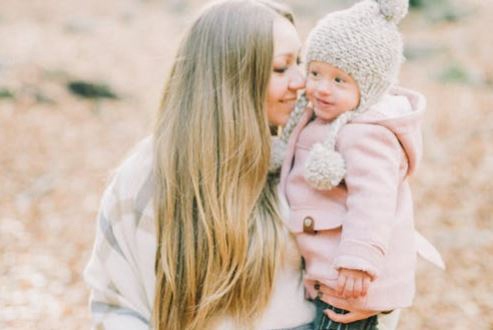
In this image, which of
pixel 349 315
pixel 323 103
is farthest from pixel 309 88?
pixel 349 315

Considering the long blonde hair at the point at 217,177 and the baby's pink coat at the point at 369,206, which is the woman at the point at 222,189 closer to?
the long blonde hair at the point at 217,177

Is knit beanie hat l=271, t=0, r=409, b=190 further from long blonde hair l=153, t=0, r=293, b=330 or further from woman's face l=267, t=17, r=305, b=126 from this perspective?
long blonde hair l=153, t=0, r=293, b=330

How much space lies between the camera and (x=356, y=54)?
2.41 m

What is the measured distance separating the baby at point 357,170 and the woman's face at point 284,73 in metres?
0.14

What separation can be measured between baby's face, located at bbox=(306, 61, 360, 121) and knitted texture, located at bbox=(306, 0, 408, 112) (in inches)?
1.0

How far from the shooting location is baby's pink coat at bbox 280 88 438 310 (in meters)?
2.32

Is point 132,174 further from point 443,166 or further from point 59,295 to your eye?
point 443,166

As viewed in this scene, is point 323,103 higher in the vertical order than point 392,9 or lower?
lower

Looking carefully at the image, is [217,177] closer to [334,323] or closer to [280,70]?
[280,70]

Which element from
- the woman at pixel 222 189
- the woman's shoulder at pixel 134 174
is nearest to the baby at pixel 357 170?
the woman at pixel 222 189

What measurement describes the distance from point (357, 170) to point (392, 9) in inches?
23.4

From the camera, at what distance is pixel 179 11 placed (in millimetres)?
14406

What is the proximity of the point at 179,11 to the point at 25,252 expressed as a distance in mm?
9780

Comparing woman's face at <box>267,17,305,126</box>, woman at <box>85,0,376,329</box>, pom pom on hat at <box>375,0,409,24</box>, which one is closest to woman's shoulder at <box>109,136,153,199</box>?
woman at <box>85,0,376,329</box>
